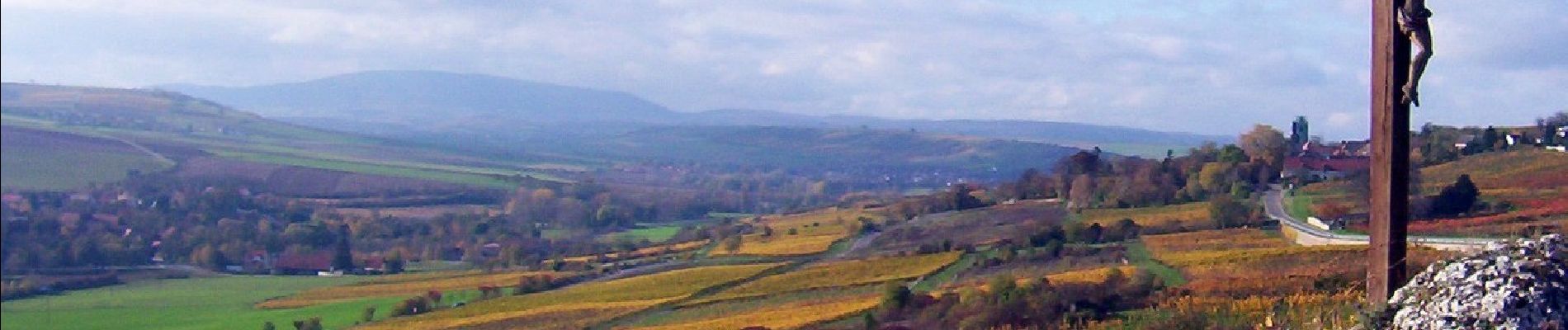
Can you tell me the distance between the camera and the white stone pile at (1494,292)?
7145 mm

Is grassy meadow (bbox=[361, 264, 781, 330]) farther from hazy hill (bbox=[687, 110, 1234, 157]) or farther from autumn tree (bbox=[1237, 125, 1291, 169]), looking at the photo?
hazy hill (bbox=[687, 110, 1234, 157])

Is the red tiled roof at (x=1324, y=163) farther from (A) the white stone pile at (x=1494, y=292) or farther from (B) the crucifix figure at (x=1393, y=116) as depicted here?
(A) the white stone pile at (x=1494, y=292)

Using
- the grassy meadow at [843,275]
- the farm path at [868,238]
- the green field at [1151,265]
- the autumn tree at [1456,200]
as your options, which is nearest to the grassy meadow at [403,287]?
the farm path at [868,238]

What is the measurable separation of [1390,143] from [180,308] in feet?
75.9

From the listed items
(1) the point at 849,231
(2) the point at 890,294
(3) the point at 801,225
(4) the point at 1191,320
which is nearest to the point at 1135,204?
(1) the point at 849,231

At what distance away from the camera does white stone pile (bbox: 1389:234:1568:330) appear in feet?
23.4

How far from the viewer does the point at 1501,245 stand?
26.3 ft

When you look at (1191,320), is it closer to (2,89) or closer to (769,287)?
(2,89)

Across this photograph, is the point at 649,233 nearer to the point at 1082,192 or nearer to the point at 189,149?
the point at 189,149

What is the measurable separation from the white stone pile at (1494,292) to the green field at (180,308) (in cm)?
1342

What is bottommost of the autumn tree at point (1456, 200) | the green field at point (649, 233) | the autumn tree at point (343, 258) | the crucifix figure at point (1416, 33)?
the green field at point (649, 233)

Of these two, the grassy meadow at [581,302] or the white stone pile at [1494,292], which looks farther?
the grassy meadow at [581,302]

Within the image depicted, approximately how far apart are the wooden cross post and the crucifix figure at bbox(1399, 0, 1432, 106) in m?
0.07

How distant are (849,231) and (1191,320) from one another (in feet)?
109
